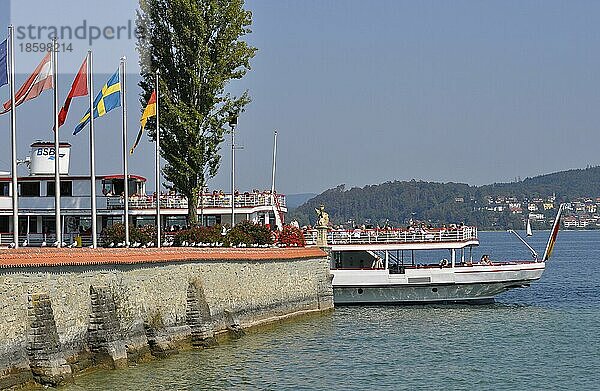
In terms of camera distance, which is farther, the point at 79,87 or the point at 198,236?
the point at 198,236

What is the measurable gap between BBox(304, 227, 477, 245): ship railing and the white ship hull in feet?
6.87

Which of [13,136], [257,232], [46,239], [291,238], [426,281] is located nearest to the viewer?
[13,136]

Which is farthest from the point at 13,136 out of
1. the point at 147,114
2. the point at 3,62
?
the point at 147,114

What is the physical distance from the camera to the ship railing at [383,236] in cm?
5453

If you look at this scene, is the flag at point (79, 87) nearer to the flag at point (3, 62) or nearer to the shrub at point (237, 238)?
the flag at point (3, 62)

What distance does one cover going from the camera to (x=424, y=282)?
52.8 meters

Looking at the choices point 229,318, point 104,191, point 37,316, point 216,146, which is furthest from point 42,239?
point 37,316

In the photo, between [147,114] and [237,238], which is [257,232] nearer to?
[237,238]

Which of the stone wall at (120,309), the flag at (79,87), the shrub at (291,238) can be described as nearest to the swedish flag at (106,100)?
the flag at (79,87)

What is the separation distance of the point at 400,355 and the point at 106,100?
12.5 meters

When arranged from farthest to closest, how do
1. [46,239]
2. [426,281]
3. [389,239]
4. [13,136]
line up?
[389,239] < [426,281] < [46,239] < [13,136]

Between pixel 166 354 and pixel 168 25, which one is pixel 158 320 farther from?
pixel 168 25

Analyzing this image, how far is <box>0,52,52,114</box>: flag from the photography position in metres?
31.9

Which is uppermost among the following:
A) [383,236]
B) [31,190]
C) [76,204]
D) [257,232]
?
[31,190]
